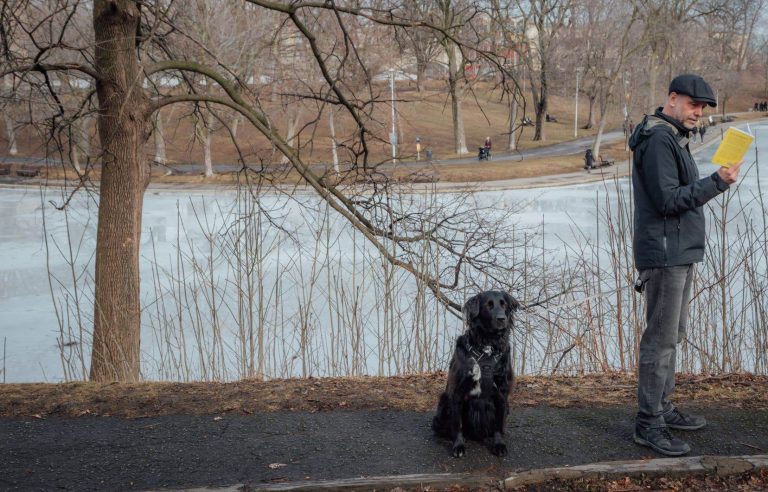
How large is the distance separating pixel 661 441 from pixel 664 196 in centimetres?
133

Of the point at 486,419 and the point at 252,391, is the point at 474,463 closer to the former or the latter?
the point at 486,419

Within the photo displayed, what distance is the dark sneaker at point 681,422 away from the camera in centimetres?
456

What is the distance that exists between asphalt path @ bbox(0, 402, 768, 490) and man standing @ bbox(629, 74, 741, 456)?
363mm

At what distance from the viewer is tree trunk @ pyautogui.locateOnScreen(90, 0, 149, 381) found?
7500 mm

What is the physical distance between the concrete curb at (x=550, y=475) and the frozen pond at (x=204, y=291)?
279cm

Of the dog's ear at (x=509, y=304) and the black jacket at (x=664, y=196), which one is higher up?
the black jacket at (x=664, y=196)

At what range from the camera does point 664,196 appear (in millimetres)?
3961

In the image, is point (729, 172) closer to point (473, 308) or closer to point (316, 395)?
point (473, 308)

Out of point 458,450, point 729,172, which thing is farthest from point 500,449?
point 729,172

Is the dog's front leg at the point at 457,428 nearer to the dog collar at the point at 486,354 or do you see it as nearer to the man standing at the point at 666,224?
the dog collar at the point at 486,354

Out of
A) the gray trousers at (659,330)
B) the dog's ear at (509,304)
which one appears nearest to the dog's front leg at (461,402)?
the dog's ear at (509,304)

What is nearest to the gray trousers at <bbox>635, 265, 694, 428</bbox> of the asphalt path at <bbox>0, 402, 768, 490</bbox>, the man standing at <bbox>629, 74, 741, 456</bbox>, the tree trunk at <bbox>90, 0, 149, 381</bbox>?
the man standing at <bbox>629, 74, 741, 456</bbox>

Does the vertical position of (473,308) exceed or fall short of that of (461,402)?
it exceeds it

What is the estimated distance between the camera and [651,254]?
411cm
